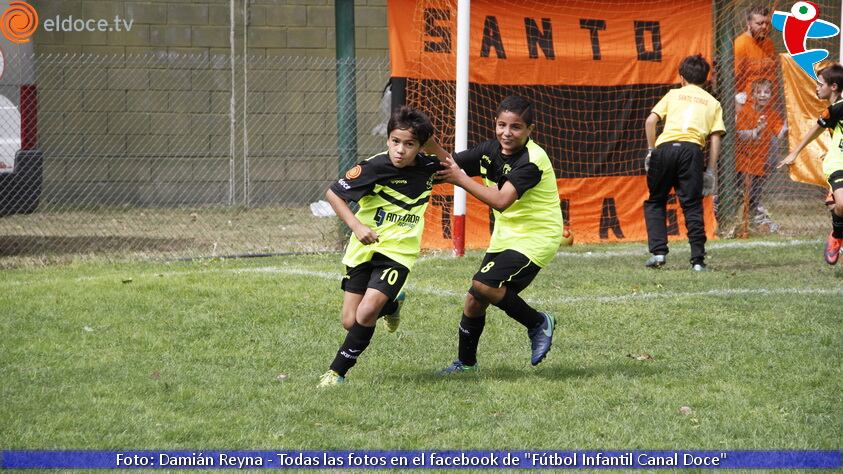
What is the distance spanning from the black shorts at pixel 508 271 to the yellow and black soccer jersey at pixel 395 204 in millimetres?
430

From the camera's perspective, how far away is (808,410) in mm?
5598

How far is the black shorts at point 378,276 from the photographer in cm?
605

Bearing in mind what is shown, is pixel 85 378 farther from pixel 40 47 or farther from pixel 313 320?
pixel 40 47

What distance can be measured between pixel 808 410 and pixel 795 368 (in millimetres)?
879

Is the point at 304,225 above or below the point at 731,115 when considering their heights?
below

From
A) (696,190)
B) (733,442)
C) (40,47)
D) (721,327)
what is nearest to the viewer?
(733,442)

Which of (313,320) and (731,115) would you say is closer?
(313,320)

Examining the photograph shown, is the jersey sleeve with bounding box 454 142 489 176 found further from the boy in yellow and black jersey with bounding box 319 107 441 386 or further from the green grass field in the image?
the green grass field

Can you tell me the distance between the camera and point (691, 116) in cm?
1040

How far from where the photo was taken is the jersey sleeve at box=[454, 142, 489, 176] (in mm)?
6469

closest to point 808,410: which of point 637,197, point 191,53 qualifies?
point 637,197

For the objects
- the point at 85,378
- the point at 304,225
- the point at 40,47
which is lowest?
the point at 304,225

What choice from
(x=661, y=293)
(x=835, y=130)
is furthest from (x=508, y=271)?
(x=835, y=130)

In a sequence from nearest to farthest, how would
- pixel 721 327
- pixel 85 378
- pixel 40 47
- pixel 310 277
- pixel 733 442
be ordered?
pixel 733 442, pixel 85 378, pixel 721 327, pixel 310 277, pixel 40 47
